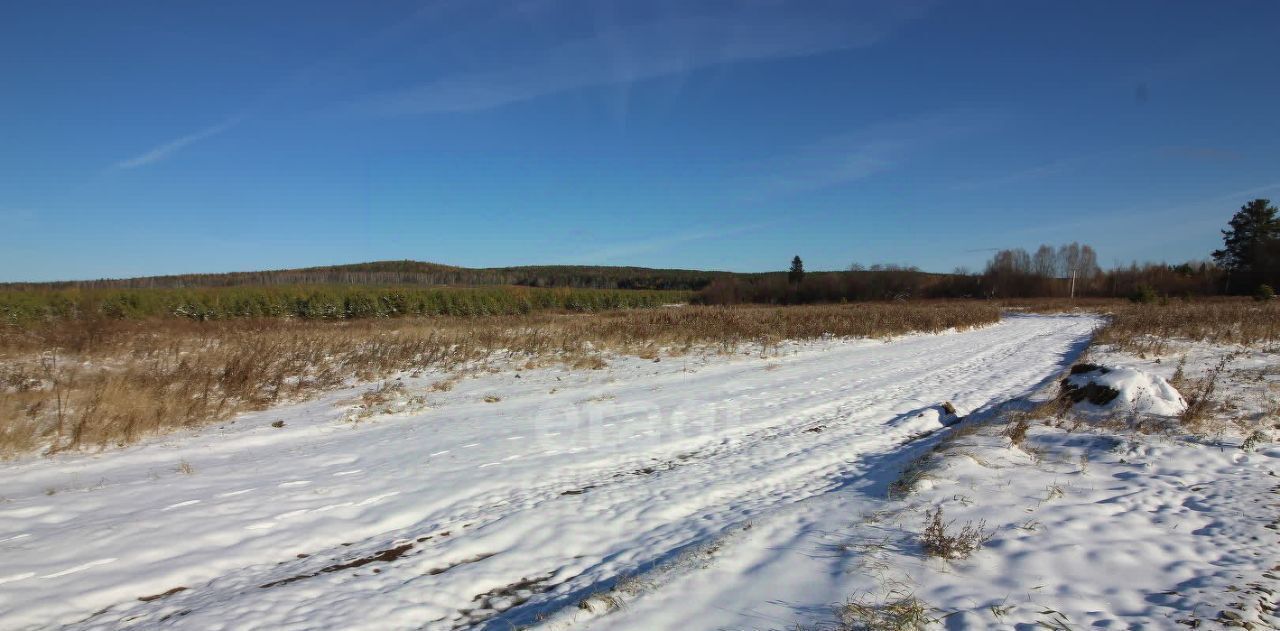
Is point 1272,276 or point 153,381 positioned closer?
point 153,381

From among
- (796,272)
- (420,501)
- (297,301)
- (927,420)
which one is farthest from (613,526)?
(796,272)

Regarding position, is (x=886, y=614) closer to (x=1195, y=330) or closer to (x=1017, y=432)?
(x=1017, y=432)

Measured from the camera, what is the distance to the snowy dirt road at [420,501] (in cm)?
403

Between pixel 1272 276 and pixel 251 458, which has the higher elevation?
pixel 1272 276

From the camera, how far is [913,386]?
12242 mm

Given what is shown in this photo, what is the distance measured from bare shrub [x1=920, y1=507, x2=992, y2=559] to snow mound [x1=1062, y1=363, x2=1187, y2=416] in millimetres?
5844

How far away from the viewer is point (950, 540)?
4.12m

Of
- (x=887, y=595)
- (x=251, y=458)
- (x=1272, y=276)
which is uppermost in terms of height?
(x=1272, y=276)

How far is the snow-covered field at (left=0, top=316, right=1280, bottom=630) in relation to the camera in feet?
12.2

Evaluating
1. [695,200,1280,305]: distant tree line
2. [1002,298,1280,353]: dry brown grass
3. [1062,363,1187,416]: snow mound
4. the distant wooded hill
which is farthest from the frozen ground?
the distant wooded hill

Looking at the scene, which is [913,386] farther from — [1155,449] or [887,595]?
[887,595]

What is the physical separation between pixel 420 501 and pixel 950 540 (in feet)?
15.9

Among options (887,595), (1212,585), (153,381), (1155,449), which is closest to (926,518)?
A: (887,595)

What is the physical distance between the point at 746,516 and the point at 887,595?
6.10 feet
